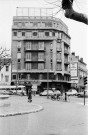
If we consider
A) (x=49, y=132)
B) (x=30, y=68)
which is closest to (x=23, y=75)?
(x=30, y=68)

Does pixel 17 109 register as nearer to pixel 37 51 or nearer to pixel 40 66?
pixel 40 66

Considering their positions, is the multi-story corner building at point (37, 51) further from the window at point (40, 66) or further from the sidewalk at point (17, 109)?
the sidewalk at point (17, 109)

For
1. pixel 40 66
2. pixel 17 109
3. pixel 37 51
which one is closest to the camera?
pixel 17 109

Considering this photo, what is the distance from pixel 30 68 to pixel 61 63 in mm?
8412

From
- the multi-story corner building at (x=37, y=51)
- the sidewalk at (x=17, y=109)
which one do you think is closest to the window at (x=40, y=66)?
the multi-story corner building at (x=37, y=51)

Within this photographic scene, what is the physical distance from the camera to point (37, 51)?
80.1 m

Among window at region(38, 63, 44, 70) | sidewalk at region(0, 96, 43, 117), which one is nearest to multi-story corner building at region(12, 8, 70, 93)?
window at region(38, 63, 44, 70)

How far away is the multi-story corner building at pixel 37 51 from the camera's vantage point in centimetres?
7850

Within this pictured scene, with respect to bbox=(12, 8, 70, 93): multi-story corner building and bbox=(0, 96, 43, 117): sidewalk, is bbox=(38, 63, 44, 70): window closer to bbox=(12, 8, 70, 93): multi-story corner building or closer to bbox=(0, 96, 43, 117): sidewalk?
A: bbox=(12, 8, 70, 93): multi-story corner building

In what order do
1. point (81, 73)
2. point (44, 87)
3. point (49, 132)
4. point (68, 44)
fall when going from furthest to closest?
point (81, 73), point (68, 44), point (44, 87), point (49, 132)

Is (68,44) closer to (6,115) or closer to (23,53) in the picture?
(23,53)

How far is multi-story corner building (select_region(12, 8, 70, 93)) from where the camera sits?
78.5 meters

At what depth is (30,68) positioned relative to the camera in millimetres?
79000

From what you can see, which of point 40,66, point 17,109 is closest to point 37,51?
point 40,66
